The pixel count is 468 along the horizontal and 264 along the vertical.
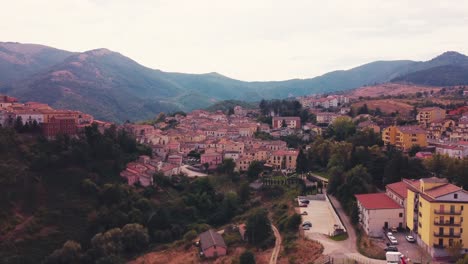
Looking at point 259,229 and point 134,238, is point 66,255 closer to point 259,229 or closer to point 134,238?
point 134,238

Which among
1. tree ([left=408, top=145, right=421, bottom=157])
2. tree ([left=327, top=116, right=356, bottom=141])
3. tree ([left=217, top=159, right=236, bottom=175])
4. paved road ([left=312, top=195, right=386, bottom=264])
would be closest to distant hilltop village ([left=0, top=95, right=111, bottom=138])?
tree ([left=217, top=159, right=236, bottom=175])

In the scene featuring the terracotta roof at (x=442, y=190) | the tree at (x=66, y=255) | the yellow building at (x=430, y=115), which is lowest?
the tree at (x=66, y=255)

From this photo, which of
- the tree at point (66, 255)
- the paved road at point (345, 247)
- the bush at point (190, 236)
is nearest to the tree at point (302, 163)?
the paved road at point (345, 247)

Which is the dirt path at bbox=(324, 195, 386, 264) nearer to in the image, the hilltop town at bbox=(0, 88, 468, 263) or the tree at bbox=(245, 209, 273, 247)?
the hilltop town at bbox=(0, 88, 468, 263)

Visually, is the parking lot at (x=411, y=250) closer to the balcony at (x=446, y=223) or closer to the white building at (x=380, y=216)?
the white building at (x=380, y=216)

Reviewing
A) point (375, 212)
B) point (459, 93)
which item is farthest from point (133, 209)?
point (459, 93)
